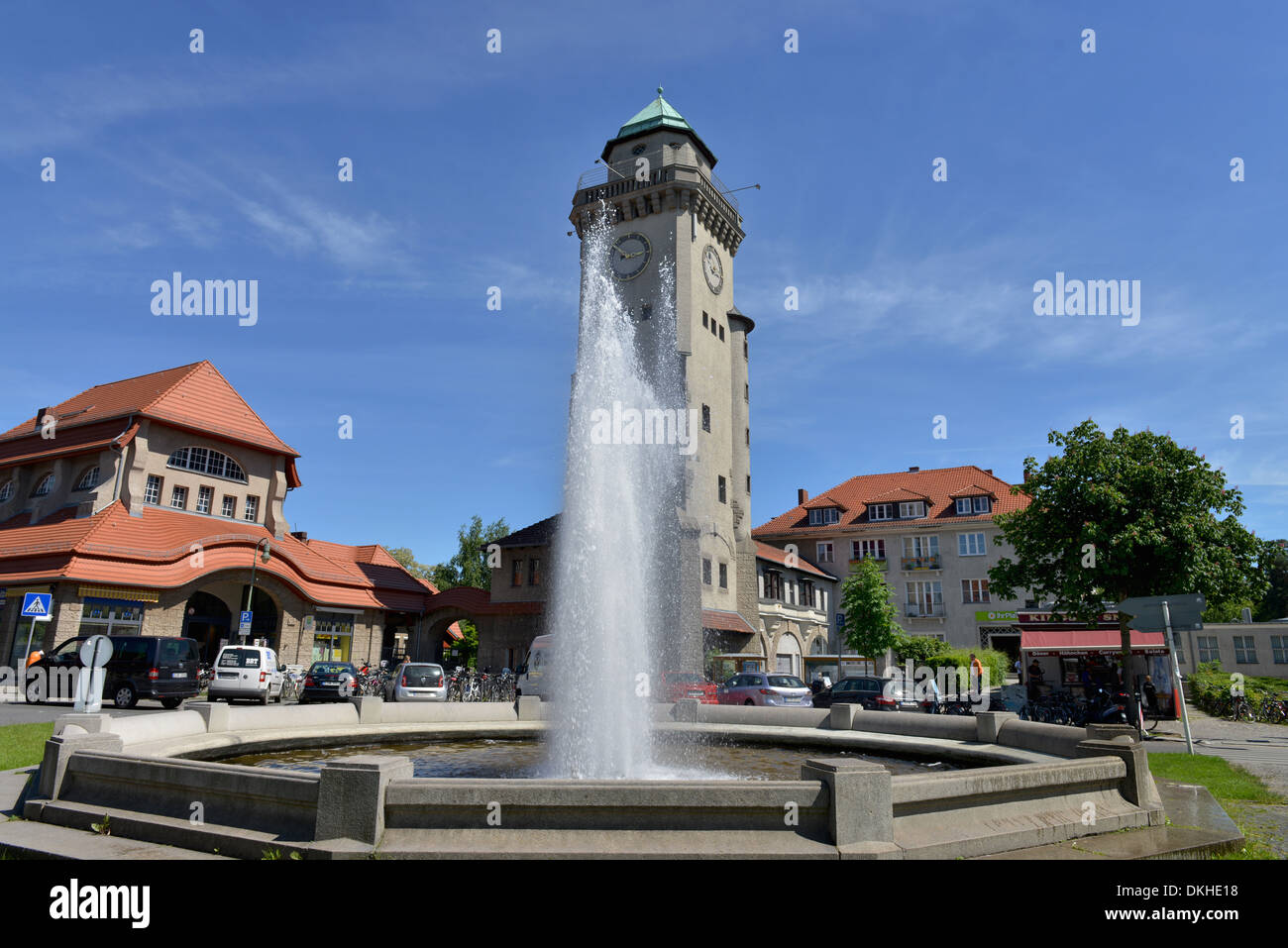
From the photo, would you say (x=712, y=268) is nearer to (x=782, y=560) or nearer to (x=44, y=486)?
(x=782, y=560)

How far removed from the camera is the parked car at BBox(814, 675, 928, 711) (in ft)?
83.8

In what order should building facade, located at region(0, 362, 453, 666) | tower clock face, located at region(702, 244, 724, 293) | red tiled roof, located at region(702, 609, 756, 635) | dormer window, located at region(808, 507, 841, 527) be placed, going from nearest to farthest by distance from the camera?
1. building facade, located at region(0, 362, 453, 666)
2. red tiled roof, located at region(702, 609, 756, 635)
3. tower clock face, located at region(702, 244, 724, 293)
4. dormer window, located at region(808, 507, 841, 527)

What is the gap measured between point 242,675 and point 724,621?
81.4ft

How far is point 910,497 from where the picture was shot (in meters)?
58.2

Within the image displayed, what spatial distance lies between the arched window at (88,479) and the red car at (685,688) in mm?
31568

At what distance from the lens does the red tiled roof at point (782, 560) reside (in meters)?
49.4

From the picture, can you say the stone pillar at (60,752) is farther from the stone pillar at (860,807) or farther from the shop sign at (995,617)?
the shop sign at (995,617)

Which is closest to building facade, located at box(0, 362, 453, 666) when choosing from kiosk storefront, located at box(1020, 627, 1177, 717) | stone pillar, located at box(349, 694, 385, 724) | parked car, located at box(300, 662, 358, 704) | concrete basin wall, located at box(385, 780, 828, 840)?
parked car, located at box(300, 662, 358, 704)

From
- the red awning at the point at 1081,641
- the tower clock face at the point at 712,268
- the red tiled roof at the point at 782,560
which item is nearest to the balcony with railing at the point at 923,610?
the red tiled roof at the point at 782,560

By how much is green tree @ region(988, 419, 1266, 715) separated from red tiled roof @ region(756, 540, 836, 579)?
22.5 metres

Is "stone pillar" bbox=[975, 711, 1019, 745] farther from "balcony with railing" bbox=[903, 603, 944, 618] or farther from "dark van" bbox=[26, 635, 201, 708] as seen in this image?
"balcony with railing" bbox=[903, 603, 944, 618]
